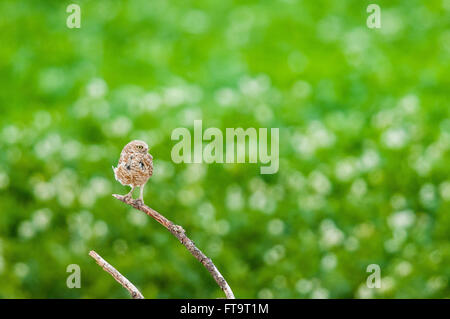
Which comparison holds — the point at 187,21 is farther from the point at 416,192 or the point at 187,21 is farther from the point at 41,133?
the point at 416,192

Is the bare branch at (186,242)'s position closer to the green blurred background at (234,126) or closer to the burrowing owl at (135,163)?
the burrowing owl at (135,163)

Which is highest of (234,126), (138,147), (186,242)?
(234,126)

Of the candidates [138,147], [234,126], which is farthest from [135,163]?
[234,126]

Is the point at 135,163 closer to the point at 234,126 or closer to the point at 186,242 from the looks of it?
the point at 186,242

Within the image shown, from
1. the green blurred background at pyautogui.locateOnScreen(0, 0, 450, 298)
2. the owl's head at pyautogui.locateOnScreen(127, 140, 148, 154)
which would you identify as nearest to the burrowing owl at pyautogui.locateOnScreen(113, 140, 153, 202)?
the owl's head at pyautogui.locateOnScreen(127, 140, 148, 154)

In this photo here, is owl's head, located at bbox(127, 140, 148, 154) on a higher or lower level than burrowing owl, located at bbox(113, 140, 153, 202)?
higher

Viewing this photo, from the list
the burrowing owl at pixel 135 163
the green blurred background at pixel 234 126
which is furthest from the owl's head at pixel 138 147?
the green blurred background at pixel 234 126

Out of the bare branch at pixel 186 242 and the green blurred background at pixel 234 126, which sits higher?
the green blurred background at pixel 234 126

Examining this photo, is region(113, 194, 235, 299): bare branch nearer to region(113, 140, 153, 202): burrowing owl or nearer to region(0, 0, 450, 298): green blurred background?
region(113, 140, 153, 202): burrowing owl

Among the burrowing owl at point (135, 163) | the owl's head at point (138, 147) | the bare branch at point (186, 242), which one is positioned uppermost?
the owl's head at point (138, 147)
